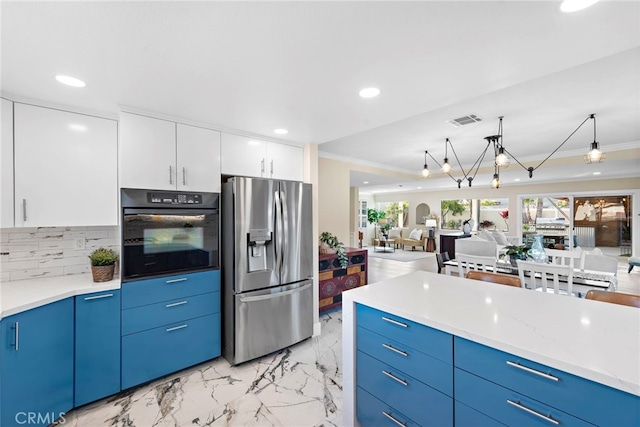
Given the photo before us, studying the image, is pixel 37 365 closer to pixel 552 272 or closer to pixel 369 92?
pixel 369 92

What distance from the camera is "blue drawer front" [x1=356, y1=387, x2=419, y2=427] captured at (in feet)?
4.94

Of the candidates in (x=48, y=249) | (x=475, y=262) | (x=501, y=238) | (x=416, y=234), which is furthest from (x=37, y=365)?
(x=416, y=234)

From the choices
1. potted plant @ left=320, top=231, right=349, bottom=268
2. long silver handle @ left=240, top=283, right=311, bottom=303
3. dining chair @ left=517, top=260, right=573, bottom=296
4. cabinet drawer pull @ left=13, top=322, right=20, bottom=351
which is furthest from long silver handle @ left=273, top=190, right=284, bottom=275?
dining chair @ left=517, top=260, right=573, bottom=296

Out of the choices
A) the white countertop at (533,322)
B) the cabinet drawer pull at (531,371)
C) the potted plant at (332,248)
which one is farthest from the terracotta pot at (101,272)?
the cabinet drawer pull at (531,371)

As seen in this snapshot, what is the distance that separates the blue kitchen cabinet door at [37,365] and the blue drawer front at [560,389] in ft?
8.21

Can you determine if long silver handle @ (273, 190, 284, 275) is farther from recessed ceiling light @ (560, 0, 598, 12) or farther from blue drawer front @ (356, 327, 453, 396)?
recessed ceiling light @ (560, 0, 598, 12)

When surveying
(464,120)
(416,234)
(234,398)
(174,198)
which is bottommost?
(234,398)

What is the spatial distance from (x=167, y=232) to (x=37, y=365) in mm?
1117

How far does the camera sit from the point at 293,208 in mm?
2875

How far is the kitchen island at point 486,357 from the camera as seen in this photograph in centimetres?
97

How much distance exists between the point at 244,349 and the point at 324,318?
149cm

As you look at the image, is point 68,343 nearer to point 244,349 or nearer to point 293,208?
point 244,349

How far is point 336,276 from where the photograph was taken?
403 centimetres

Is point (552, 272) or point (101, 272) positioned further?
point (552, 272)
